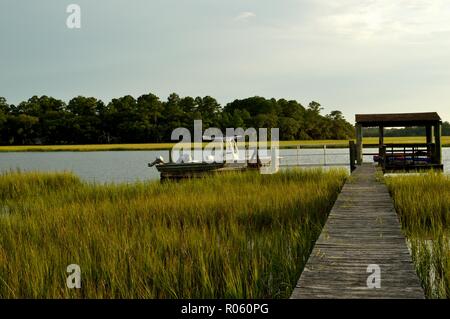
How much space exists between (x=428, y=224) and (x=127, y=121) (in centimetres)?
8256

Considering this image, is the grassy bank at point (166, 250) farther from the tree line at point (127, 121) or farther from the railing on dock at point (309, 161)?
the tree line at point (127, 121)

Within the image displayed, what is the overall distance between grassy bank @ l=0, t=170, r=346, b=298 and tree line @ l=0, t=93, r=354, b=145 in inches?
2915

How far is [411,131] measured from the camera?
465 ft

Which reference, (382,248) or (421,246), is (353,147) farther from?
(382,248)

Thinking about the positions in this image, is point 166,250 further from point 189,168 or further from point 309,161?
point 309,161

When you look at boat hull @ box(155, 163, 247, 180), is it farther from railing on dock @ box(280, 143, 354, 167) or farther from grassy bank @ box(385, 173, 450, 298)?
grassy bank @ box(385, 173, 450, 298)

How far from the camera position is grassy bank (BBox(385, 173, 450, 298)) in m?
5.77

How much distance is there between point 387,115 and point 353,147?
1861 mm

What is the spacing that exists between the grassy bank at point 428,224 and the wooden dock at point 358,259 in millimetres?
439

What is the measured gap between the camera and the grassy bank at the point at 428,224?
5766 millimetres

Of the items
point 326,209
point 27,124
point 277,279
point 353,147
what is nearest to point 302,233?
point 277,279

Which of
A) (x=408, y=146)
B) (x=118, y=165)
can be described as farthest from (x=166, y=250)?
(x=118, y=165)

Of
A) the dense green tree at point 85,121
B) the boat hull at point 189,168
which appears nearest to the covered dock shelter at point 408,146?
the boat hull at point 189,168
